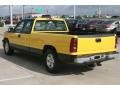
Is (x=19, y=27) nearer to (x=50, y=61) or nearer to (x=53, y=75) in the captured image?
(x=50, y=61)

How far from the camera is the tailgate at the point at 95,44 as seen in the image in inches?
328

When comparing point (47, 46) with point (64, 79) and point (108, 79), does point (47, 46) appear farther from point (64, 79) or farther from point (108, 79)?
point (108, 79)

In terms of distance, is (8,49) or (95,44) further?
(8,49)

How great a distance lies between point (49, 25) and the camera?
11.0 meters

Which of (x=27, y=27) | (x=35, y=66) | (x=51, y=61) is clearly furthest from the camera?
(x=27, y=27)

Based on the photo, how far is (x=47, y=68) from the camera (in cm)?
921

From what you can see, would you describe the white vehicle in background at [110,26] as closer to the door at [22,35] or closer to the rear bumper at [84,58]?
the door at [22,35]

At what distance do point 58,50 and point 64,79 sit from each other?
971 millimetres

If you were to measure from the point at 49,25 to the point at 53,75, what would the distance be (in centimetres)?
283

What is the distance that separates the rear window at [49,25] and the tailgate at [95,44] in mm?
2629

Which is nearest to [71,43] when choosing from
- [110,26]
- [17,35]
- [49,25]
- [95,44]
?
[95,44]

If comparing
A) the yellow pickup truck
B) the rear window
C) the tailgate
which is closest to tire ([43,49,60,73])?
the yellow pickup truck

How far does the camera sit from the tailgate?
832cm

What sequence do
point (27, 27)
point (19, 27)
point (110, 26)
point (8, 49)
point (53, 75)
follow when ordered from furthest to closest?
point (110, 26)
point (8, 49)
point (19, 27)
point (27, 27)
point (53, 75)
